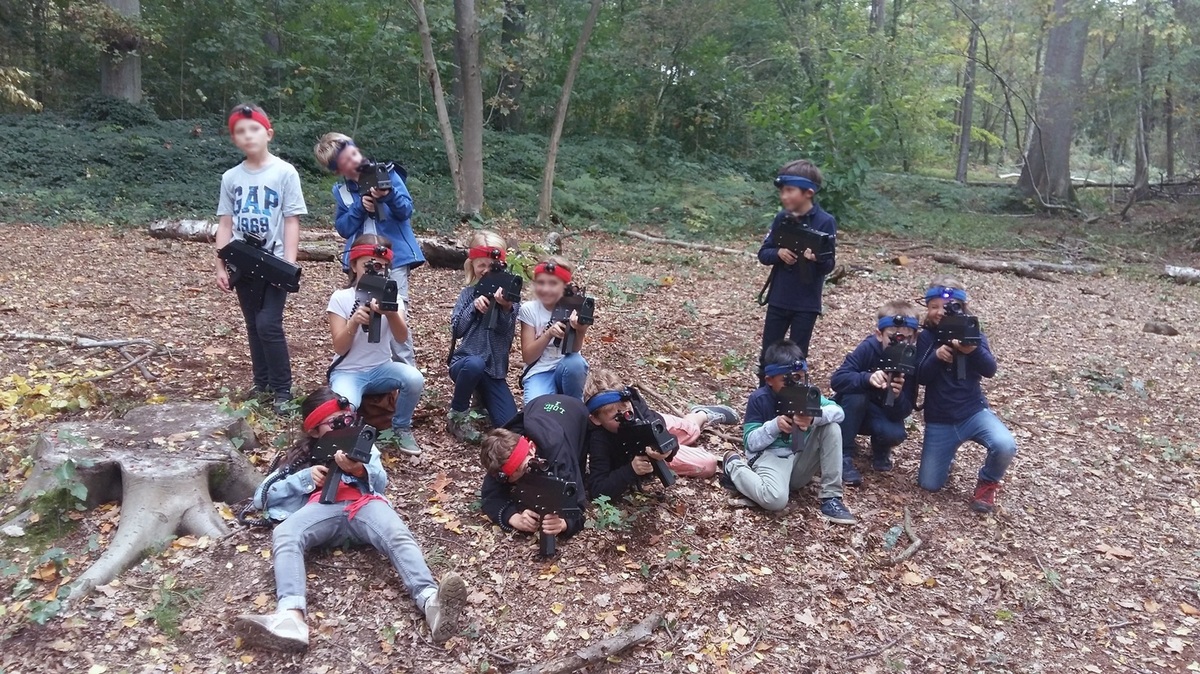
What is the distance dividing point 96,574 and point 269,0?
1539 centimetres

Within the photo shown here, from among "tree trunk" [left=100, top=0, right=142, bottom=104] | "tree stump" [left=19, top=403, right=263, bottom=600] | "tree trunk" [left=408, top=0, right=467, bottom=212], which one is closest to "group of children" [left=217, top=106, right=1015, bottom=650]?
"tree stump" [left=19, top=403, right=263, bottom=600]

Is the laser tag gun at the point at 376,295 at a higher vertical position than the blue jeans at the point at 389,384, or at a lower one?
higher

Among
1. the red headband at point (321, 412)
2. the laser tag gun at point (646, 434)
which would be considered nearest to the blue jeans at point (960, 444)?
the laser tag gun at point (646, 434)

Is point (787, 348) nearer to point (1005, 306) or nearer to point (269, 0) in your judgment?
point (1005, 306)

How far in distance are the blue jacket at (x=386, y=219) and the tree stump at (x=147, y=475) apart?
139cm

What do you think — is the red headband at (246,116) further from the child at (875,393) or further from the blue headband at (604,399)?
the child at (875,393)

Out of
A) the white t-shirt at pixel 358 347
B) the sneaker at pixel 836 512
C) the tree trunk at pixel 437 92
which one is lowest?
the sneaker at pixel 836 512

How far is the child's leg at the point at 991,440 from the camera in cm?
457

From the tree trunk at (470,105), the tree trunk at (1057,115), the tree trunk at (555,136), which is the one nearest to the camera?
the tree trunk at (470,105)

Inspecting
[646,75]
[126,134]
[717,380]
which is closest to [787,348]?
[717,380]

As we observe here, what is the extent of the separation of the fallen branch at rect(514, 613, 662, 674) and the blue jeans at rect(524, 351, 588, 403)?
1585mm

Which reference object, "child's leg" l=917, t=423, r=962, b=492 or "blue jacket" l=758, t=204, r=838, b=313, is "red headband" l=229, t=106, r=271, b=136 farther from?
"child's leg" l=917, t=423, r=962, b=492

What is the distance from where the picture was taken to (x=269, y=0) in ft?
51.9

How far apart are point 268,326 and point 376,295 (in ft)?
2.88
